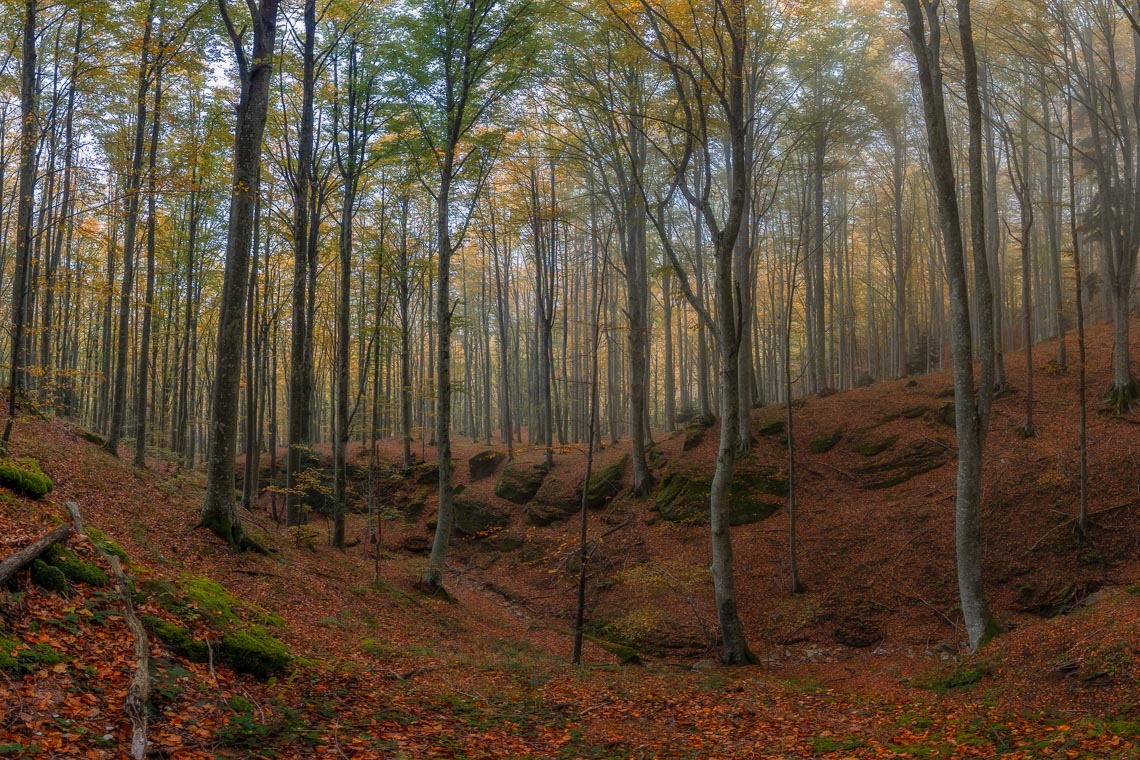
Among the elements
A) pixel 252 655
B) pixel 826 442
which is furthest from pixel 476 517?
pixel 252 655

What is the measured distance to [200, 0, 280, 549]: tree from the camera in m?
8.80

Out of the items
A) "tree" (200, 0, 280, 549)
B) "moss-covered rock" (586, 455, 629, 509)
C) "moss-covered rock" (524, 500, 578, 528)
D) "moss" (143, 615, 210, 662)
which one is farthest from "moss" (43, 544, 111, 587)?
"moss-covered rock" (524, 500, 578, 528)

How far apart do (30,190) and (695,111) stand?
1265cm

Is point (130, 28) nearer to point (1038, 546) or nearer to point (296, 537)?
point (296, 537)

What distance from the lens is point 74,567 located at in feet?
16.0

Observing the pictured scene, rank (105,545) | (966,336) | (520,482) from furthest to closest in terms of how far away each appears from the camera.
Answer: (520,482) < (966,336) < (105,545)

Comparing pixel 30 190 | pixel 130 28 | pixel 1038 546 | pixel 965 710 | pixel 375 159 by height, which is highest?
pixel 130 28

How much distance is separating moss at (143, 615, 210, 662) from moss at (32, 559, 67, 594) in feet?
2.00

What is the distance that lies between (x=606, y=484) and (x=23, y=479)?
46.2ft

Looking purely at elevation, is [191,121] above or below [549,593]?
above

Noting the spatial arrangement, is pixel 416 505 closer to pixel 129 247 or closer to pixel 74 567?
pixel 129 247

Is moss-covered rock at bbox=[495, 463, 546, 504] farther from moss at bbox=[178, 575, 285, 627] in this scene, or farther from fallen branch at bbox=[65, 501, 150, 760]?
fallen branch at bbox=[65, 501, 150, 760]

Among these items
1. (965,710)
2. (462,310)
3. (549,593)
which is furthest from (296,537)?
(462,310)

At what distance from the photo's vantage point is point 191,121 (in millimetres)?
17234
